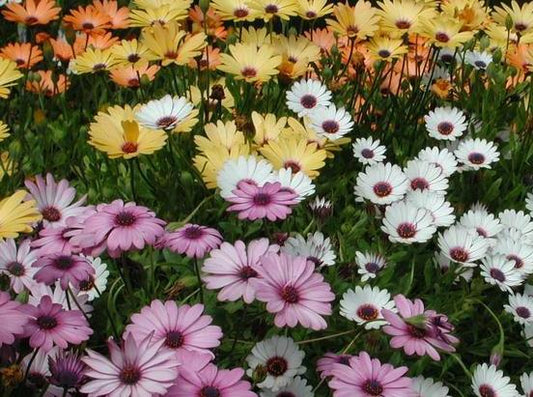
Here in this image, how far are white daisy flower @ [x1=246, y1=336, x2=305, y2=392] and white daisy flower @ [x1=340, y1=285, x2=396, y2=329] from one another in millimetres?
159

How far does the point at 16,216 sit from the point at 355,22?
4.72 ft

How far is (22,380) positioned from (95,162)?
108 centimetres

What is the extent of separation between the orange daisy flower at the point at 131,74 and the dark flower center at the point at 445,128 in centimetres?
84

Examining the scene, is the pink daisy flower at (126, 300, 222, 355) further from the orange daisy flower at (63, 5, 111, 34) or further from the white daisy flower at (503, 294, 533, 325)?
the orange daisy flower at (63, 5, 111, 34)

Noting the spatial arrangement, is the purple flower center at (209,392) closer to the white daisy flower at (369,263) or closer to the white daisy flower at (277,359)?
the white daisy flower at (277,359)

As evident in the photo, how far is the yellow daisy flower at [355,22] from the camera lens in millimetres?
2697

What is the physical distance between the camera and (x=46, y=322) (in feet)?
4.83

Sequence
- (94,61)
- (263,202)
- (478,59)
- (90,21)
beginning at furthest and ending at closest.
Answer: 1. (90,21)
2. (478,59)
3. (94,61)
4. (263,202)

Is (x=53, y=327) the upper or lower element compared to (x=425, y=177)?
lower

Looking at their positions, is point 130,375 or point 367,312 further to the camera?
point 367,312

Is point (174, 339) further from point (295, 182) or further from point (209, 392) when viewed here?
point (295, 182)

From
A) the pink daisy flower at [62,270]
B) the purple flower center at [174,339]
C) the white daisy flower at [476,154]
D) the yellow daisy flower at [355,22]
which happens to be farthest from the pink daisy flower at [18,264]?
the yellow daisy flower at [355,22]

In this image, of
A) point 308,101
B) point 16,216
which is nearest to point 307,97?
point 308,101

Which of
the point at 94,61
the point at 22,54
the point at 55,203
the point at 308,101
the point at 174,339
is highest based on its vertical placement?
the point at 22,54
